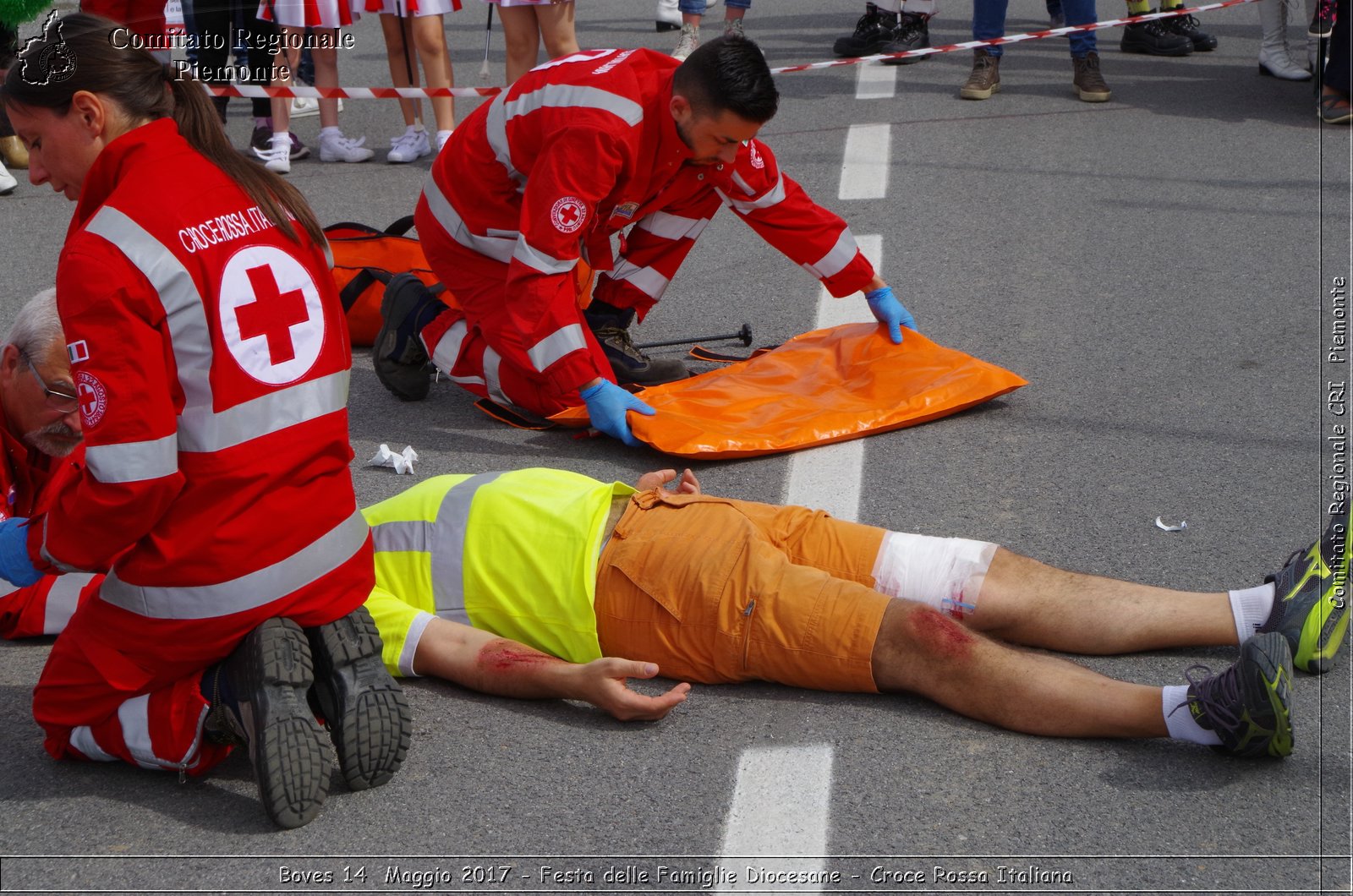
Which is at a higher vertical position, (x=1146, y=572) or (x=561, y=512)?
(x=561, y=512)

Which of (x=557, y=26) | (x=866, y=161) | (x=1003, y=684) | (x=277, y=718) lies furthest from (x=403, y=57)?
(x=1003, y=684)

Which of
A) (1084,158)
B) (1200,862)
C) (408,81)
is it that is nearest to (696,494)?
(1200,862)

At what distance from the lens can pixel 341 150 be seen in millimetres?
7328

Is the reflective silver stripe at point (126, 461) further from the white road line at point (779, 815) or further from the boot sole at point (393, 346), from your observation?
the boot sole at point (393, 346)

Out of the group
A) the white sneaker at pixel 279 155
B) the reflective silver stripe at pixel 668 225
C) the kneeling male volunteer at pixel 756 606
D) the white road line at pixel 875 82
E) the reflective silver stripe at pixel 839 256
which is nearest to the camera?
the kneeling male volunteer at pixel 756 606

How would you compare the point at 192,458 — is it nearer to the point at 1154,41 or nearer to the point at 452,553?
the point at 452,553

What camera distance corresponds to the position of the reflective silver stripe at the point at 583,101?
3.95m

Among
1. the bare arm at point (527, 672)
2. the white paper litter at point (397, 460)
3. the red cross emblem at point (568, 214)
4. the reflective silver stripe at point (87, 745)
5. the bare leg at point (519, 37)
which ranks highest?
the bare leg at point (519, 37)

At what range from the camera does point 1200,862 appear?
2.26 m

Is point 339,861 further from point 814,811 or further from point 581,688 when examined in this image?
point 814,811

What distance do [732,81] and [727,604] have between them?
1.72 meters

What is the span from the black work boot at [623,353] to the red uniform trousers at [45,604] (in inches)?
75.3

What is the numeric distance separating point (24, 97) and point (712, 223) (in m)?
4.12

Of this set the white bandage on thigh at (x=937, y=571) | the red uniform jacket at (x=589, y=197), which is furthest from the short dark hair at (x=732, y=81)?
the white bandage on thigh at (x=937, y=571)
